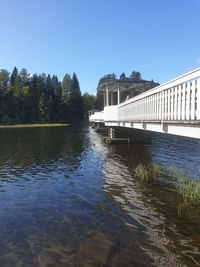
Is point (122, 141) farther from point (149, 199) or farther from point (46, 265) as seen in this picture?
point (46, 265)

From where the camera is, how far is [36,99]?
12188cm

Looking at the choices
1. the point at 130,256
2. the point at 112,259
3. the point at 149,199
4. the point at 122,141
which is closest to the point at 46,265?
the point at 112,259

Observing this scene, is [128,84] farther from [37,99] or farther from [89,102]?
[89,102]

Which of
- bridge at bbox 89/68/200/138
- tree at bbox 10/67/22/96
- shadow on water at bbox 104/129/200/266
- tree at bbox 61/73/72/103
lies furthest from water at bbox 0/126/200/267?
tree at bbox 61/73/72/103

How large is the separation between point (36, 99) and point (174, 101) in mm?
113098

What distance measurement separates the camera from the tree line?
377 ft

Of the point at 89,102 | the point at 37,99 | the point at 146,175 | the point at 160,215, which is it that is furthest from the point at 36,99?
the point at 160,215

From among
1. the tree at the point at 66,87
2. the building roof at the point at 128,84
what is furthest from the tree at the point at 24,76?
the building roof at the point at 128,84

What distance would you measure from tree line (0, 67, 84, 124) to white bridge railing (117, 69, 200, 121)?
97.5 meters

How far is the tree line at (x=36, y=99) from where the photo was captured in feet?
377

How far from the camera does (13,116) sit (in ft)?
377

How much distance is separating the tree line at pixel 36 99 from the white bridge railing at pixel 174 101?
97492mm

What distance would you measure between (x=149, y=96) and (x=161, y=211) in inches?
314

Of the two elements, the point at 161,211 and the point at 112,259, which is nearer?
the point at 112,259
